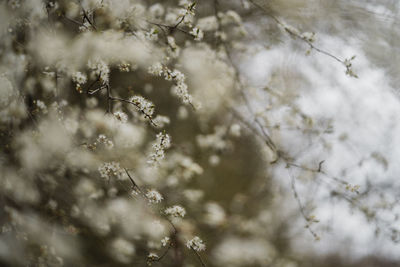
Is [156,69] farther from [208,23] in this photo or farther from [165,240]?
[165,240]

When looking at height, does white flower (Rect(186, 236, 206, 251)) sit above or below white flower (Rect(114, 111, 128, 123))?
below

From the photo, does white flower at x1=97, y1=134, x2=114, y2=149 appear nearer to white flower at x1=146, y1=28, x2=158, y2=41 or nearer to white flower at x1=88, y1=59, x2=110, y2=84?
white flower at x1=88, y1=59, x2=110, y2=84

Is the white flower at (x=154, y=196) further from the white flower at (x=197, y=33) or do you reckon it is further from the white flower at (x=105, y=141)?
the white flower at (x=197, y=33)

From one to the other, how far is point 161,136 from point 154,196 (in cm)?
12

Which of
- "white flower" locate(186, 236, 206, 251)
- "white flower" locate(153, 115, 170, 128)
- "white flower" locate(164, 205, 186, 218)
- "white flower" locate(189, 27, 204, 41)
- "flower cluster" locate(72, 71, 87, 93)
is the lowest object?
"white flower" locate(186, 236, 206, 251)

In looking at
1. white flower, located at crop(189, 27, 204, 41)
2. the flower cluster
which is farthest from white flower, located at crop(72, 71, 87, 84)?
white flower, located at crop(189, 27, 204, 41)

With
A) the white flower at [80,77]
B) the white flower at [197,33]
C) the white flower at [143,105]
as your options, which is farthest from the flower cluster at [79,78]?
the white flower at [197,33]

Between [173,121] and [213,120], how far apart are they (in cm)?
9

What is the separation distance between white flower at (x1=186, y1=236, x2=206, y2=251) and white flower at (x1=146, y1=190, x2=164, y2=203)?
11cm

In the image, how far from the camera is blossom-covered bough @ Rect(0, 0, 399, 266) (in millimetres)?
565

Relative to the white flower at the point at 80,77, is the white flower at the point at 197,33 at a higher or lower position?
higher

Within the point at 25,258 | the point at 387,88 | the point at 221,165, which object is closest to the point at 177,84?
the point at 221,165

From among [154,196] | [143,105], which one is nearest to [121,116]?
[143,105]

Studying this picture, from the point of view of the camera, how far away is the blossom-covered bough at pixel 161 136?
1.85 feet
